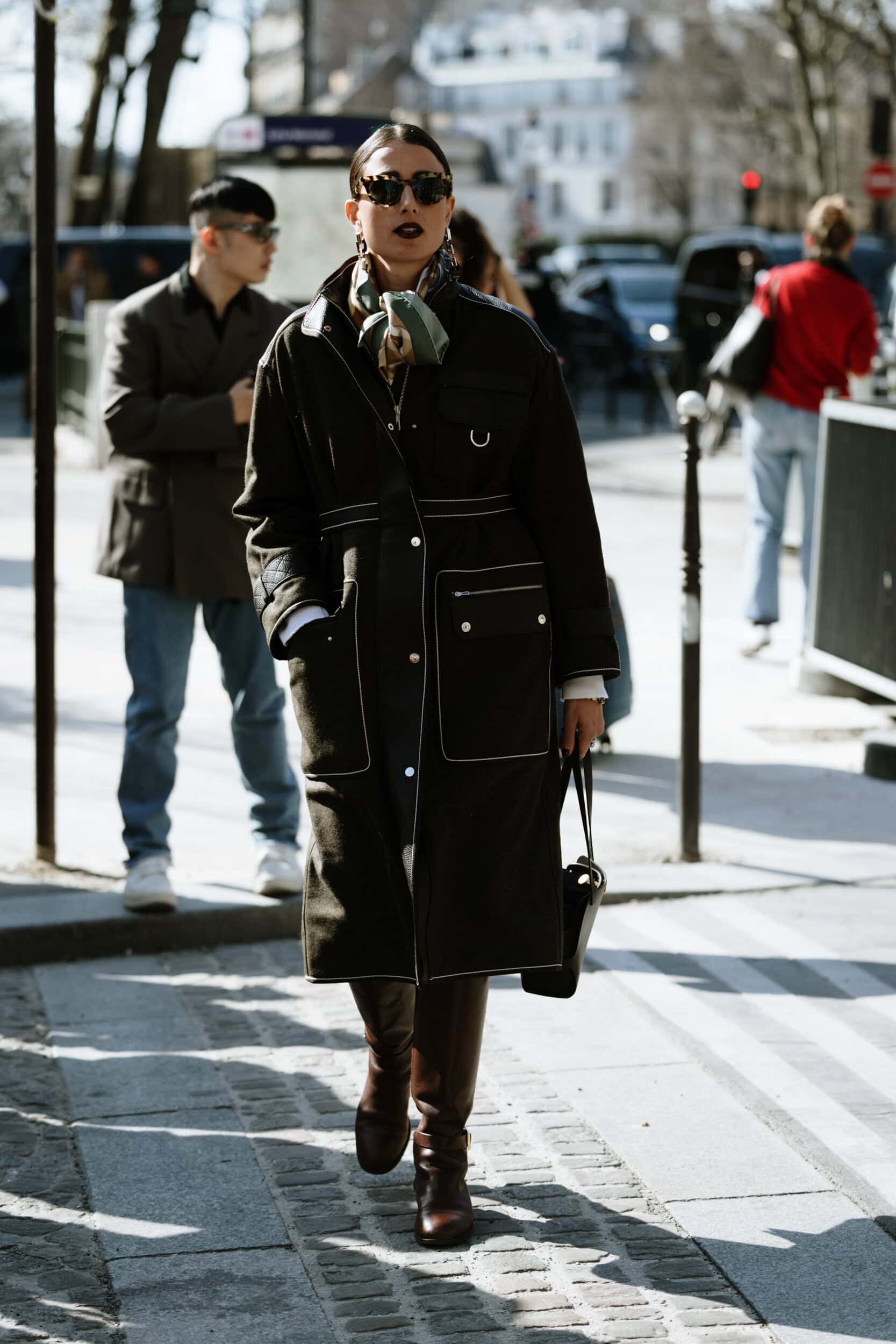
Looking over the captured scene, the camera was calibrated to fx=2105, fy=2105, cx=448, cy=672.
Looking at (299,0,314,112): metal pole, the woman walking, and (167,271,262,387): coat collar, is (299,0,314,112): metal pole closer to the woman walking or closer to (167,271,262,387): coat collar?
(167,271,262,387): coat collar

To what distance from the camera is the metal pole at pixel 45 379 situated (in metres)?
6.11

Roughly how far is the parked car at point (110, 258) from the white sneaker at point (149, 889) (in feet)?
61.6

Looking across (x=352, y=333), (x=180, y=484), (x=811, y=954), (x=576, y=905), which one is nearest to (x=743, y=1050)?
(x=811, y=954)

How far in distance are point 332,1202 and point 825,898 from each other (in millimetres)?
2470

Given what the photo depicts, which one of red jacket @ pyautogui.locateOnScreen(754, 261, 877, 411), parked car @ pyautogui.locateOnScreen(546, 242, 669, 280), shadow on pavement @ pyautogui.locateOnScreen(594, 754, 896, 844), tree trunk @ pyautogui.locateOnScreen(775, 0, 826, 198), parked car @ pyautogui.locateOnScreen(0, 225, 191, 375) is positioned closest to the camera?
shadow on pavement @ pyautogui.locateOnScreen(594, 754, 896, 844)

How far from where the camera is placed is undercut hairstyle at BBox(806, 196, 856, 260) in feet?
31.2

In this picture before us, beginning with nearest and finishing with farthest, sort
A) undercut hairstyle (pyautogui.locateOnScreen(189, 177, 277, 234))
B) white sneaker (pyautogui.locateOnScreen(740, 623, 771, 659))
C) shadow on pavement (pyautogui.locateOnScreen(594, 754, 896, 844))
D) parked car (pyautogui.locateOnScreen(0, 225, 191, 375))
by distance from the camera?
undercut hairstyle (pyautogui.locateOnScreen(189, 177, 277, 234)), shadow on pavement (pyautogui.locateOnScreen(594, 754, 896, 844)), white sneaker (pyautogui.locateOnScreen(740, 623, 771, 659)), parked car (pyautogui.locateOnScreen(0, 225, 191, 375))

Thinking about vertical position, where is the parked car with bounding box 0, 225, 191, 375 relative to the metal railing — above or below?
above

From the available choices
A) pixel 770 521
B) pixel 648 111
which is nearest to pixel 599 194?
pixel 648 111

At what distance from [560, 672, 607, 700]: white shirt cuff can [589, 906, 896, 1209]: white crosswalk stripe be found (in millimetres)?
1105

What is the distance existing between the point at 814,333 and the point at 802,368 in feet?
0.56

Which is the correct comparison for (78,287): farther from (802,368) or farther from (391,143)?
(391,143)

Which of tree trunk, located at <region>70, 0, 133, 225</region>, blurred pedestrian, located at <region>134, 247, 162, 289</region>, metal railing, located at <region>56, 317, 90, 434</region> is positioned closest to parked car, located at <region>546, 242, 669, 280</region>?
tree trunk, located at <region>70, 0, 133, 225</region>

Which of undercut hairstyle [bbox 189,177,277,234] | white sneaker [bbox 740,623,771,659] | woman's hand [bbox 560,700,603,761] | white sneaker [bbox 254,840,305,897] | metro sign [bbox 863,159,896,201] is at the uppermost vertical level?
metro sign [bbox 863,159,896,201]
